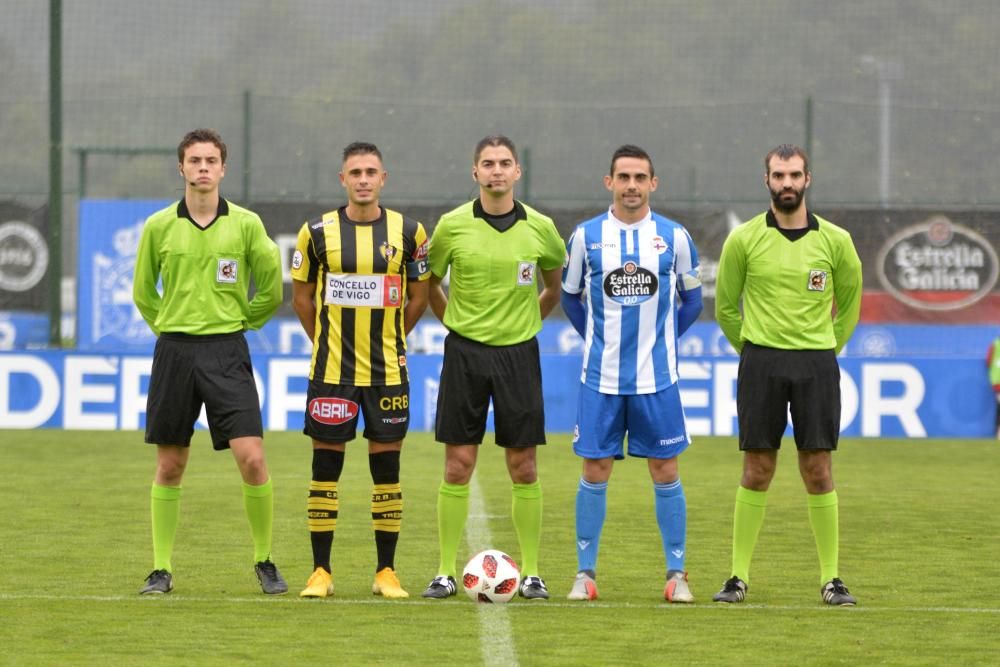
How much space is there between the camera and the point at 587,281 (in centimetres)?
771

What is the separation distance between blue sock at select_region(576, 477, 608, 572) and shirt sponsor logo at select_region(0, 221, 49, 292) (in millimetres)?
13743

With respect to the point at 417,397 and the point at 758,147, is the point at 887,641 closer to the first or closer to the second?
the point at 417,397

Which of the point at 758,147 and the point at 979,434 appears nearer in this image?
the point at 979,434

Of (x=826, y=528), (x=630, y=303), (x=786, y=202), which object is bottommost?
(x=826, y=528)

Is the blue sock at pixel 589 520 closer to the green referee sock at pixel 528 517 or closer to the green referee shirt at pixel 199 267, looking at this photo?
the green referee sock at pixel 528 517

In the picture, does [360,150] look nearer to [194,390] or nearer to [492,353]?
[492,353]

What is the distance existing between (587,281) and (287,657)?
2305mm

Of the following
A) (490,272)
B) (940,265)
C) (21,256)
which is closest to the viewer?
(490,272)

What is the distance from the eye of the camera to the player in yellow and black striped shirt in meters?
7.52

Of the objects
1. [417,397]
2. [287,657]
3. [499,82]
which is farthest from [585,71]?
[287,657]

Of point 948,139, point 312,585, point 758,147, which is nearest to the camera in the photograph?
point 312,585

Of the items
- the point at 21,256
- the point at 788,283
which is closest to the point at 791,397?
the point at 788,283

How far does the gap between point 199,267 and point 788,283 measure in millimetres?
2548

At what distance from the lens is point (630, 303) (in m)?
7.59
